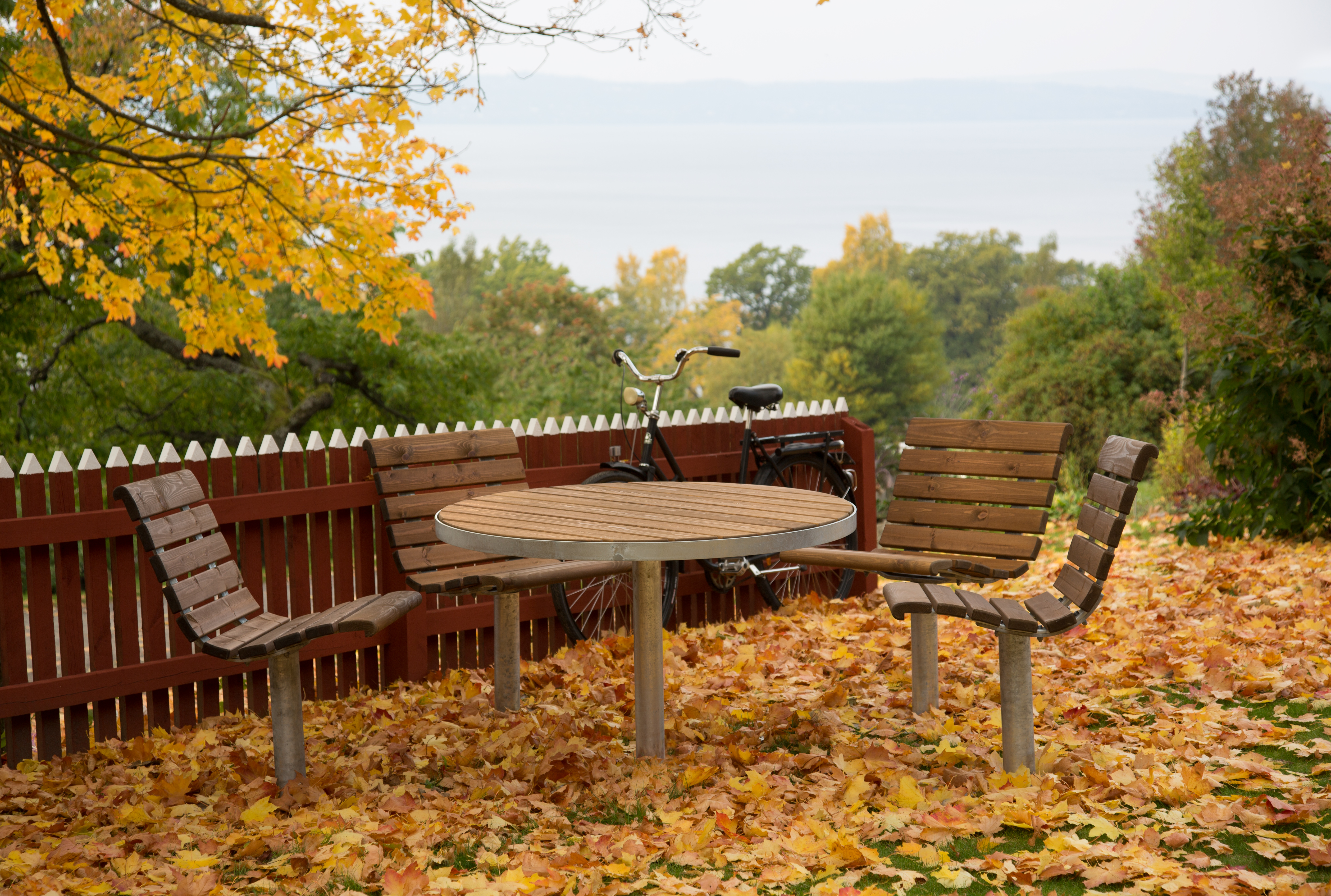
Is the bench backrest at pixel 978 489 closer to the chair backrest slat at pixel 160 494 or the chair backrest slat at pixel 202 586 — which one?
the chair backrest slat at pixel 202 586

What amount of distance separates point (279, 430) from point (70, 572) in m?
9.97

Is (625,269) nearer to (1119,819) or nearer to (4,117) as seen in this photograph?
(4,117)

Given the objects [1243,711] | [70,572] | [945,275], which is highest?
[945,275]

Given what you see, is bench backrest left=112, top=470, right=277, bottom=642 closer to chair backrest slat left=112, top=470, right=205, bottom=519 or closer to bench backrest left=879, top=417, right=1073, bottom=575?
chair backrest slat left=112, top=470, right=205, bottom=519

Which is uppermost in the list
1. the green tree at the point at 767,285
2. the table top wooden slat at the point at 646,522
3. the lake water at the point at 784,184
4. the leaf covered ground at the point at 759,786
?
the lake water at the point at 784,184

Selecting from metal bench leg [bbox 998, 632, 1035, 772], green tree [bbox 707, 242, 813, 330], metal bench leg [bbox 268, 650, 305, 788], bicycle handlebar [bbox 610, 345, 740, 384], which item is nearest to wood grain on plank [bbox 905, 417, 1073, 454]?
bicycle handlebar [bbox 610, 345, 740, 384]

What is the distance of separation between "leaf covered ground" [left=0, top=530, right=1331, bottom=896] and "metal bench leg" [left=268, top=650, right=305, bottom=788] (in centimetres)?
8

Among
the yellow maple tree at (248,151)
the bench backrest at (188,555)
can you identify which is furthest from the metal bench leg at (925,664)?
the yellow maple tree at (248,151)

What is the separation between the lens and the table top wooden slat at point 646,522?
10.0 ft

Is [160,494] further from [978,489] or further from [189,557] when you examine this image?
[978,489]

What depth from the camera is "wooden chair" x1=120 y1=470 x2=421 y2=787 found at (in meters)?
3.27

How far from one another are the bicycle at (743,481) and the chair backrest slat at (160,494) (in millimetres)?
1903

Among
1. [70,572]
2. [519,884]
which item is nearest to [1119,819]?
[519,884]

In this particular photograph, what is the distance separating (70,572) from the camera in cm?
404
